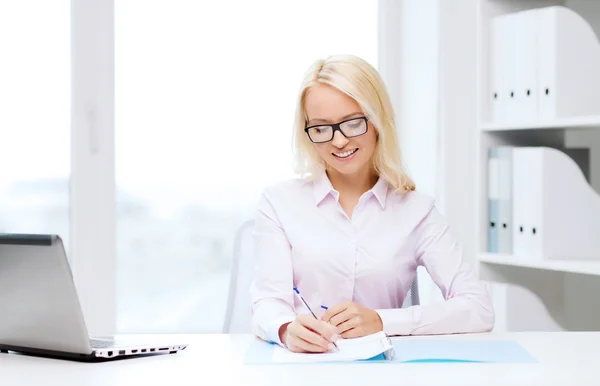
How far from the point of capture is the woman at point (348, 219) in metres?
1.98

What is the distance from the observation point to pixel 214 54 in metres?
3.30

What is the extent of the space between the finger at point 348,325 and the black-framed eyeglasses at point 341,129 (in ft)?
1.61

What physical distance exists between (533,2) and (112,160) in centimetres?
166

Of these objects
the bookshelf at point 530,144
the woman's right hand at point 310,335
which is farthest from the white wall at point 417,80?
the woman's right hand at point 310,335

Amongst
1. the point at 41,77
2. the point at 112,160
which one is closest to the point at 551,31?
the point at 112,160

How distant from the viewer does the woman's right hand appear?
1.51 meters

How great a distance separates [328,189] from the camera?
2.12 metres

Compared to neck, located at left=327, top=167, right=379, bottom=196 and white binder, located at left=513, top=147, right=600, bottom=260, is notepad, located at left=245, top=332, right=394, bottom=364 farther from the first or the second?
white binder, located at left=513, top=147, right=600, bottom=260

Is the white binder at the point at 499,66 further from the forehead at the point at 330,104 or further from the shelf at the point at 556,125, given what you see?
the forehead at the point at 330,104

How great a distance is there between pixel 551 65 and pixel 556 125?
0.60 ft

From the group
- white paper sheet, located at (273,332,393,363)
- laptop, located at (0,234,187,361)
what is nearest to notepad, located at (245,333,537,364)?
white paper sheet, located at (273,332,393,363)

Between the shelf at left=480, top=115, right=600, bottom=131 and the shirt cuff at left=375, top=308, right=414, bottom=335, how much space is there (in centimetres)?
93

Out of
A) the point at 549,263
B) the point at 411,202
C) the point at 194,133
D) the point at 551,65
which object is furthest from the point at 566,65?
the point at 194,133

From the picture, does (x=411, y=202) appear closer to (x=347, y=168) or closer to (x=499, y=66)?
(x=347, y=168)
